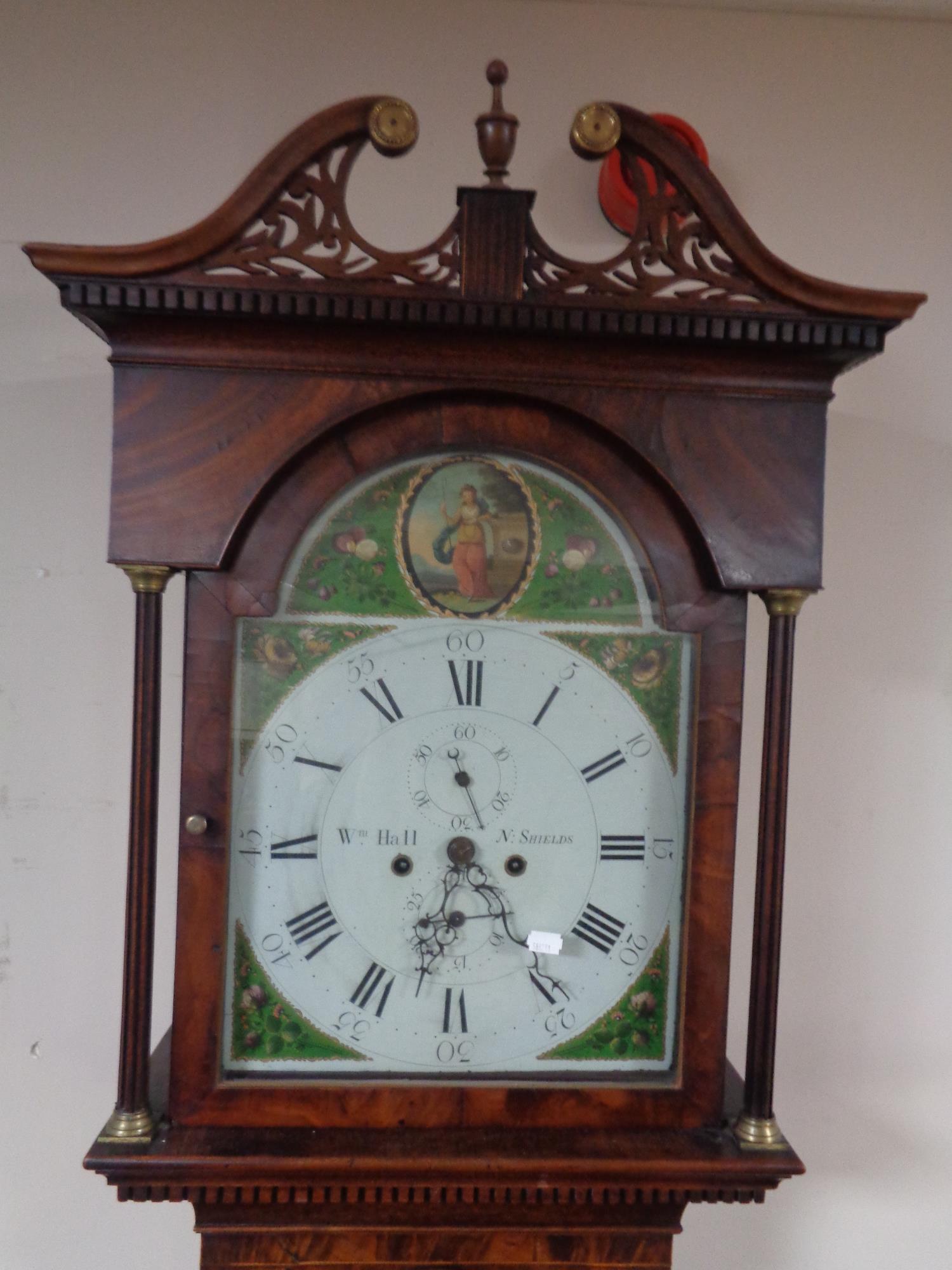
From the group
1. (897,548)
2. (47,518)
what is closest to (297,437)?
(47,518)

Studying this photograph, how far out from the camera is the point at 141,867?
104 centimetres

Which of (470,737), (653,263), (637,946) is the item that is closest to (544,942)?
(637,946)

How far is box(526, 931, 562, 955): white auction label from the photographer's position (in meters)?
1.08

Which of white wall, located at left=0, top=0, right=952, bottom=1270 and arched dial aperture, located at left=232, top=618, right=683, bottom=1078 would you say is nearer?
arched dial aperture, located at left=232, top=618, right=683, bottom=1078

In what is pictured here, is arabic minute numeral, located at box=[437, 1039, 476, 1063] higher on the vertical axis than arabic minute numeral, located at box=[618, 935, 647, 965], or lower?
lower

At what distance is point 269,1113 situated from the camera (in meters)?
1.06

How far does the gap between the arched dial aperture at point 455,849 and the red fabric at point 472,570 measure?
4cm

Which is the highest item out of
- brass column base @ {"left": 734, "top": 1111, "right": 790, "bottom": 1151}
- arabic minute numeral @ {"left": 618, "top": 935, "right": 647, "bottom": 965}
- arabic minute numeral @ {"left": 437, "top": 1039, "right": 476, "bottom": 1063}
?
arabic minute numeral @ {"left": 618, "top": 935, "right": 647, "bottom": 965}

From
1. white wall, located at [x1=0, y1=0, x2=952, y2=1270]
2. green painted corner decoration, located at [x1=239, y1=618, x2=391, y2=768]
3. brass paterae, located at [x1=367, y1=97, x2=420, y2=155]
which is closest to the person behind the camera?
brass paterae, located at [x1=367, y1=97, x2=420, y2=155]

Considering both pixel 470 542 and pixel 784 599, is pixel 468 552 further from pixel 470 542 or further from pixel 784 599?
pixel 784 599

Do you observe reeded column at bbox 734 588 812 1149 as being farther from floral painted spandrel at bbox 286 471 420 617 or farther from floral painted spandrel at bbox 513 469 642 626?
floral painted spandrel at bbox 286 471 420 617

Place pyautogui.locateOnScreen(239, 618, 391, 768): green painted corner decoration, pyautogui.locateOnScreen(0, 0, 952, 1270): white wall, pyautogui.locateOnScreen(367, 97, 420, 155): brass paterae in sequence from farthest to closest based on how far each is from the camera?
1. pyautogui.locateOnScreen(0, 0, 952, 1270): white wall
2. pyautogui.locateOnScreen(239, 618, 391, 768): green painted corner decoration
3. pyautogui.locateOnScreen(367, 97, 420, 155): brass paterae


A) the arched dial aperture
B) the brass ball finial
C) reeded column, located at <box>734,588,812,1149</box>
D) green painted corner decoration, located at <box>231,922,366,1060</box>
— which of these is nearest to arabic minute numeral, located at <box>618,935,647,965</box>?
the arched dial aperture

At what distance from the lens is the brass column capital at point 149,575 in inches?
40.3
